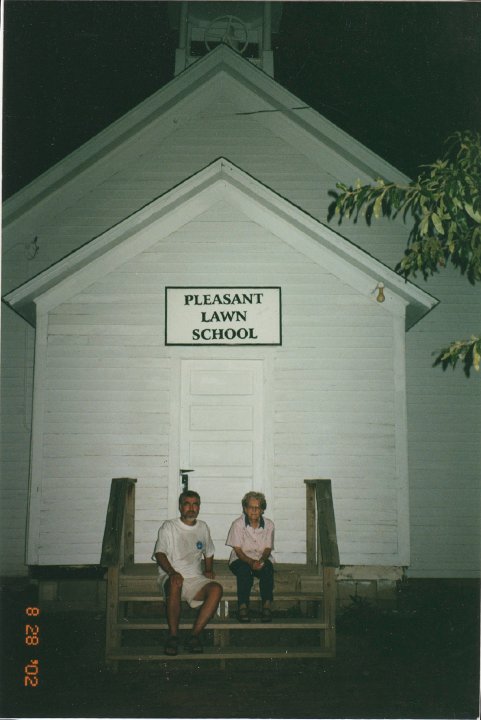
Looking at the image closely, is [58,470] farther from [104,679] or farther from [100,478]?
[104,679]

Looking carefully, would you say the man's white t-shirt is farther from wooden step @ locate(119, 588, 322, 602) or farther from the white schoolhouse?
the white schoolhouse

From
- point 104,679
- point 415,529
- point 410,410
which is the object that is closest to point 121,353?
point 104,679

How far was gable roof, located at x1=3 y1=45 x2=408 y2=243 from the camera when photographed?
9.12 metres

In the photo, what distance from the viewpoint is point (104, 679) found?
17.3 feet

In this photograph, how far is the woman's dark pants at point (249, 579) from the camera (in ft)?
18.9

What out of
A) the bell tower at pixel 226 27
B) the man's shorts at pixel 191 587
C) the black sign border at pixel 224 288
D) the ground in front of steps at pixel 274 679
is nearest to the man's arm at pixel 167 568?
the man's shorts at pixel 191 587

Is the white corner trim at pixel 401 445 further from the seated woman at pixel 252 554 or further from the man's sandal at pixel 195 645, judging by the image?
the man's sandal at pixel 195 645

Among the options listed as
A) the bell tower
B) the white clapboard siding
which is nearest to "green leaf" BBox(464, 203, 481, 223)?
the white clapboard siding

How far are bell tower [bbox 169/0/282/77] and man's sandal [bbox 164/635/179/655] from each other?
28.7 feet

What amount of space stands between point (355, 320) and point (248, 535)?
9.62 feet

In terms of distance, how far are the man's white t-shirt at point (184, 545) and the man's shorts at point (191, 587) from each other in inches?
1.8

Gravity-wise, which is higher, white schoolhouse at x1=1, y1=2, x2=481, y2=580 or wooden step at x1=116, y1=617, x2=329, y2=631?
white schoolhouse at x1=1, y1=2, x2=481, y2=580

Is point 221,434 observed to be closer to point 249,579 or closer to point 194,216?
point 249,579
